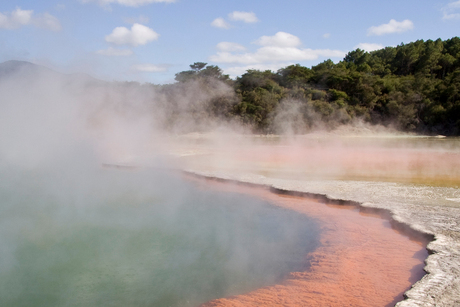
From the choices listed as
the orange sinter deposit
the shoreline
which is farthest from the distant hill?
the orange sinter deposit

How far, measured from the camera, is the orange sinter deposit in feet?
10.6

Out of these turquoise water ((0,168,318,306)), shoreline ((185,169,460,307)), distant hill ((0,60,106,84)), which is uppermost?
distant hill ((0,60,106,84))

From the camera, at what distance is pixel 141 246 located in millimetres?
4355

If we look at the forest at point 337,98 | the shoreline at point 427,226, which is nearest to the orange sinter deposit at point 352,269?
the shoreline at point 427,226

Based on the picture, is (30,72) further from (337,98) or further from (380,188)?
(337,98)

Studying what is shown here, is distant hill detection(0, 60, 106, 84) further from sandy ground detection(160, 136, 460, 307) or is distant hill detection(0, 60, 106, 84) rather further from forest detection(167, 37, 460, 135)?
forest detection(167, 37, 460, 135)

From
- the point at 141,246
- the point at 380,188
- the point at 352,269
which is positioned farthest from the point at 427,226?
the point at 141,246

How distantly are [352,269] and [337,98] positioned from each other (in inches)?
1045

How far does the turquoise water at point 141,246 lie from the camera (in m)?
3.38

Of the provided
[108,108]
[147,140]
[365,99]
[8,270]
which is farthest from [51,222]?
[365,99]

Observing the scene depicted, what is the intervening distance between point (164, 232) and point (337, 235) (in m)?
2.37

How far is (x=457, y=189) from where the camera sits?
7.10 meters

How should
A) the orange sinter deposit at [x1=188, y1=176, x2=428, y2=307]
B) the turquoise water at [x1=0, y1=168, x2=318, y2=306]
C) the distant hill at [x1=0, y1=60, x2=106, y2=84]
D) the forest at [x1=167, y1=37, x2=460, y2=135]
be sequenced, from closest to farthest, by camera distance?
1. the orange sinter deposit at [x1=188, y1=176, x2=428, y2=307]
2. the turquoise water at [x1=0, y1=168, x2=318, y2=306]
3. the distant hill at [x1=0, y1=60, x2=106, y2=84]
4. the forest at [x1=167, y1=37, x2=460, y2=135]

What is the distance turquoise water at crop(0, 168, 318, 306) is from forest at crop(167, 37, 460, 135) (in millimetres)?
14965
